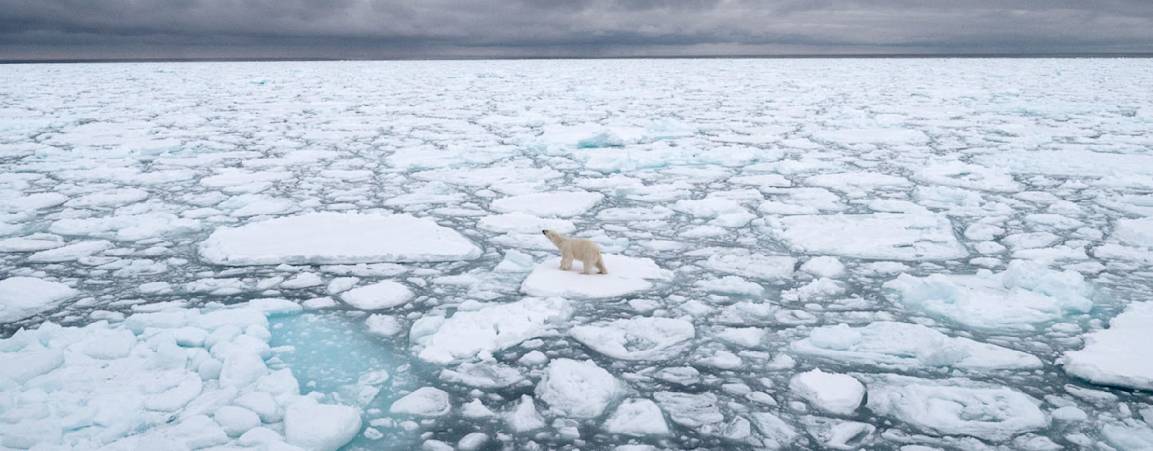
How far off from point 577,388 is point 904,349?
1089mm

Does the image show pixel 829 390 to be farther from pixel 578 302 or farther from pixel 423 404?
pixel 423 404

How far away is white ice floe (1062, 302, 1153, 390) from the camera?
6.07 ft

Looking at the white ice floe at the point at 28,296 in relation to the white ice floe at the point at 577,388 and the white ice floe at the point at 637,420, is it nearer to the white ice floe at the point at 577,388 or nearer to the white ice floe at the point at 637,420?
the white ice floe at the point at 577,388

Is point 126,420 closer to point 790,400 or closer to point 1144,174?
point 790,400

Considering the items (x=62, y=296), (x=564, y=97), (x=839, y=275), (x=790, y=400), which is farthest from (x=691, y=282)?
(x=564, y=97)

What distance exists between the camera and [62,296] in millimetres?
2490

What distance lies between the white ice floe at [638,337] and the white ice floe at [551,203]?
1542mm

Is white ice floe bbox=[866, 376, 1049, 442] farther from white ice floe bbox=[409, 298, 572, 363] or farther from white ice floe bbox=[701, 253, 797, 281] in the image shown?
white ice floe bbox=[409, 298, 572, 363]

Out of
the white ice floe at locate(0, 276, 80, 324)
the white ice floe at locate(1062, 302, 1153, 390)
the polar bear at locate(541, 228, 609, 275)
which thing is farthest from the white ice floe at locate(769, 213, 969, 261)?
the white ice floe at locate(0, 276, 80, 324)

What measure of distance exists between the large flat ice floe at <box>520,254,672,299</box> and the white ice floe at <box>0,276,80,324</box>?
1.78 m

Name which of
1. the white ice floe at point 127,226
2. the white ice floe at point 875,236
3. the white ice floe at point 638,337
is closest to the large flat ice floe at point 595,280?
the white ice floe at point 638,337

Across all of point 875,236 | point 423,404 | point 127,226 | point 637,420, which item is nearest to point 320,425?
point 423,404

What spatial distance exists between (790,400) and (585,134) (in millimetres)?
5017

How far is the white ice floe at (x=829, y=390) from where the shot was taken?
177 cm
